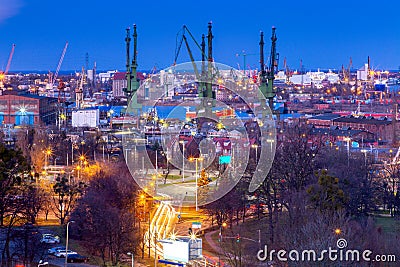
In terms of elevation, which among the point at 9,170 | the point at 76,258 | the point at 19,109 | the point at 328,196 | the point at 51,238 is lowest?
the point at 76,258

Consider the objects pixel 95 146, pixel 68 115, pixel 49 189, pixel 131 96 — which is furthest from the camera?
pixel 68 115

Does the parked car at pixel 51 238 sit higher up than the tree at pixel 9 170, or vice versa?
the tree at pixel 9 170

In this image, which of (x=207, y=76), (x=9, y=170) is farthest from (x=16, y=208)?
(x=207, y=76)

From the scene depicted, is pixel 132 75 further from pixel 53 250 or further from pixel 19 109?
pixel 53 250

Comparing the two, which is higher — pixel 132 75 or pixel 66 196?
pixel 132 75

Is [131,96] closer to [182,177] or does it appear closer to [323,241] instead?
[182,177]

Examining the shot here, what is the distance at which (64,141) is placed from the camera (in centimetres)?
2123

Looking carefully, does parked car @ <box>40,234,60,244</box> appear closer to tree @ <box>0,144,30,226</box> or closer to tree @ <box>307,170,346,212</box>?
tree @ <box>0,144,30,226</box>

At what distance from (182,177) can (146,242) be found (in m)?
5.65

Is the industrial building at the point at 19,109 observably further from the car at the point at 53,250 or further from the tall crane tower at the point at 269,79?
the car at the point at 53,250

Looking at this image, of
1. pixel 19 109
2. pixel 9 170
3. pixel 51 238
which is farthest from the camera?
pixel 19 109

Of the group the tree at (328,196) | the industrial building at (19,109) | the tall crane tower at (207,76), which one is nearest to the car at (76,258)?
the tree at (328,196)

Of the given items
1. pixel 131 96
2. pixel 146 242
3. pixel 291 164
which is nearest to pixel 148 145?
pixel 131 96

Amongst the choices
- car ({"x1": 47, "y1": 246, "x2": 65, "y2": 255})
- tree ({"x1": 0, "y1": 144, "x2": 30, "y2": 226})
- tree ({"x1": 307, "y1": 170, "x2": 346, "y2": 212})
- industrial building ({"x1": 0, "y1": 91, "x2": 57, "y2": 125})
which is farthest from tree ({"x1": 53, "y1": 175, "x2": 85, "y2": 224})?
industrial building ({"x1": 0, "y1": 91, "x2": 57, "y2": 125})
